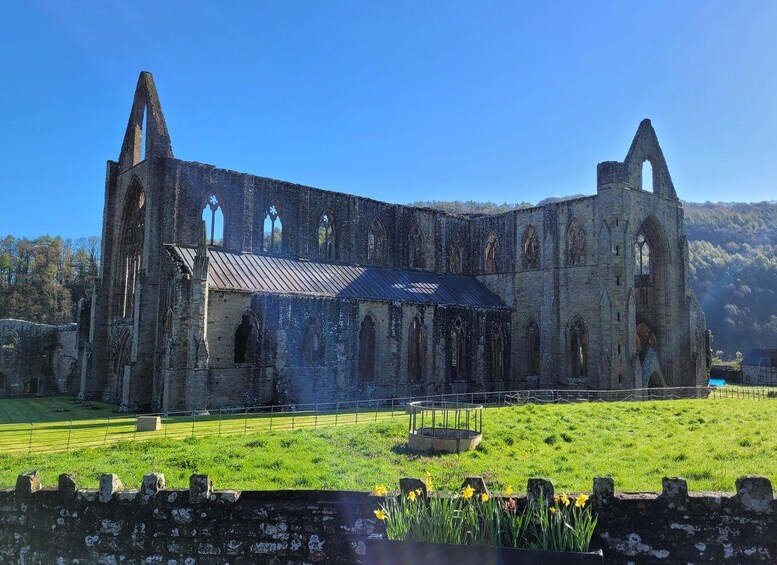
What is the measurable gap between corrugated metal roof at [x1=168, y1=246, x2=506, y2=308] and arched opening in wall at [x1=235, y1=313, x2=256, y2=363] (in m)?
1.57

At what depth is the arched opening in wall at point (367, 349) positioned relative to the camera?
34.8 meters

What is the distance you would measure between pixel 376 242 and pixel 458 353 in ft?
31.1

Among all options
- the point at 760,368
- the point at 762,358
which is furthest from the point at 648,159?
the point at 762,358

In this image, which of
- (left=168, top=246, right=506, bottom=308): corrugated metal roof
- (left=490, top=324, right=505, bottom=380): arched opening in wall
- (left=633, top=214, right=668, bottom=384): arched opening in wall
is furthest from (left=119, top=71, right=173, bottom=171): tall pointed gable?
(left=633, top=214, right=668, bottom=384): arched opening in wall

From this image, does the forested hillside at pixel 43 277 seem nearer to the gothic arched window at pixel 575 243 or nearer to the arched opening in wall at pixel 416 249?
the arched opening in wall at pixel 416 249

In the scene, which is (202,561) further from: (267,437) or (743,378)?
(743,378)

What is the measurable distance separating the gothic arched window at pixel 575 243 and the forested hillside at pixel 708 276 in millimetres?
13014

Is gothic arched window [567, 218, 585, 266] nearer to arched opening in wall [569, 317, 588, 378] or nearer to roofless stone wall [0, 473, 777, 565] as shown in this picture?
arched opening in wall [569, 317, 588, 378]

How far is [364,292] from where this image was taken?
35531mm

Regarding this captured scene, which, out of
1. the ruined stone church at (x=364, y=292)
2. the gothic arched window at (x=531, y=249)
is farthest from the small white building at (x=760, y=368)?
the gothic arched window at (x=531, y=249)

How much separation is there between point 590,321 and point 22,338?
39.8 meters

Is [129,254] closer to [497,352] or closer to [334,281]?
[334,281]

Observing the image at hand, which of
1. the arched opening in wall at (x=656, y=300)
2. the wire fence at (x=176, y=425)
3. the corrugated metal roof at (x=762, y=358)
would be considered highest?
the arched opening in wall at (x=656, y=300)

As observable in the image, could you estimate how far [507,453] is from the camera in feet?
51.5
